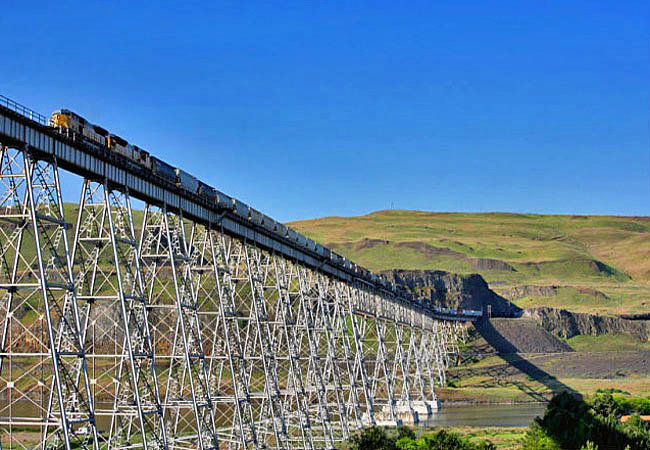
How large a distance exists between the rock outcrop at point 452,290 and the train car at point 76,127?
119215 mm

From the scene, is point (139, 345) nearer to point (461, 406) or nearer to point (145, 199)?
point (145, 199)

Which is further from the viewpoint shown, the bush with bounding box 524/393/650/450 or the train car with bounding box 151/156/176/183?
the bush with bounding box 524/393/650/450

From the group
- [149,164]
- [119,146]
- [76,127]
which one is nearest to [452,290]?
[149,164]

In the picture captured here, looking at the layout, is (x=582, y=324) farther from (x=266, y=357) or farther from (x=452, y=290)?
(x=266, y=357)

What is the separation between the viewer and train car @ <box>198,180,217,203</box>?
1756 inches

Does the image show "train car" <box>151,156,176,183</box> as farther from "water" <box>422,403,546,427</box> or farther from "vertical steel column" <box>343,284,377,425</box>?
"water" <box>422,403,546,427</box>

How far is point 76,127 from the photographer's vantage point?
3188 centimetres

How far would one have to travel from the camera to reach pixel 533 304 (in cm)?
18688

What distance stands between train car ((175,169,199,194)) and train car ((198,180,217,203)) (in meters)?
0.38

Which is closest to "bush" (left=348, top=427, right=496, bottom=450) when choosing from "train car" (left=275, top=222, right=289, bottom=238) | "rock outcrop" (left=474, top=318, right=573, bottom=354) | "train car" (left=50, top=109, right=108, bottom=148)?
"train car" (left=275, top=222, right=289, bottom=238)

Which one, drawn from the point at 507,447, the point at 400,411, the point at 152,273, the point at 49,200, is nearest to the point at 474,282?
the point at 400,411

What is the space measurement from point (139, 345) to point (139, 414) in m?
5.91

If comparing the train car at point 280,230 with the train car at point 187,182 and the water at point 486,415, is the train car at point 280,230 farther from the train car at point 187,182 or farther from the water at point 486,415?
the water at point 486,415

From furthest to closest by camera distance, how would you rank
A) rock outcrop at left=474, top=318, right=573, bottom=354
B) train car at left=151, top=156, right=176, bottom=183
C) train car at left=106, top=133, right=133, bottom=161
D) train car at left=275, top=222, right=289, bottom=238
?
rock outcrop at left=474, top=318, right=573, bottom=354, train car at left=275, top=222, right=289, bottom=238, train car at left=151, top=156, right=176, bottom=183, train car at left=106, top=133, right=133, bottom=161
